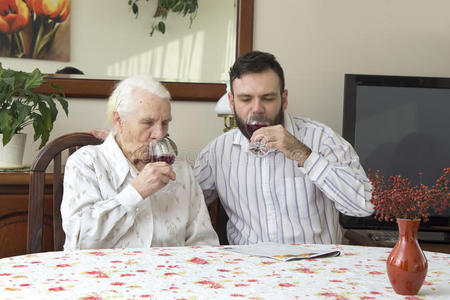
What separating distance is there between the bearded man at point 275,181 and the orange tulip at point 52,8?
0.94m

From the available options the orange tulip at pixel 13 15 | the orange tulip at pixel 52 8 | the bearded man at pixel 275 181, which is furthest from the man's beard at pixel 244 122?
the orange tulip at pixel 13 15

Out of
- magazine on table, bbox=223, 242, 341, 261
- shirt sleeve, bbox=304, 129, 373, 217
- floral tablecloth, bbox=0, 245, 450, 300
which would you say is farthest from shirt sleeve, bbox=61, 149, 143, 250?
shirt sleeve, bbox=304, 129, 373, 217

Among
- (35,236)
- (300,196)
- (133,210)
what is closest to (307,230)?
(300,196)

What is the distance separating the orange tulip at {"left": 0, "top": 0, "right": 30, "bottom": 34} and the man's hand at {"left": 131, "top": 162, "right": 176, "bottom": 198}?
4.13 ft

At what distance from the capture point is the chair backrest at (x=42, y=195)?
74.9 inches

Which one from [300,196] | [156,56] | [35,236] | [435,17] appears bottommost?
[35,236]

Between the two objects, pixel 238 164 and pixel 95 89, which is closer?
pixel 238 164

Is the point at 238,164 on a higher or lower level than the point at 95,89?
lower

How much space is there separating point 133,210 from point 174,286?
61 centimetres

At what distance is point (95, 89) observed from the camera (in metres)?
2.72

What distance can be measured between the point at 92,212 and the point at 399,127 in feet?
5.31

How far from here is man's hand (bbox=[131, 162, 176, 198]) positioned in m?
1.79

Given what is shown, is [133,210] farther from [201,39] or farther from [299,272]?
[201,39]

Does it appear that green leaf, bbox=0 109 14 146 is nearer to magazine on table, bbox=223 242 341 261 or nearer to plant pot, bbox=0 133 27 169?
plant pot, bbox=0 133 27 169
